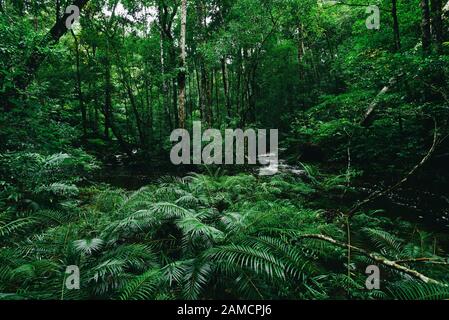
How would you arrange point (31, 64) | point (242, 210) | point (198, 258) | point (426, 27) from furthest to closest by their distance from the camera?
point (426, 27), point (31, 64), point (242, 210), point (198, 258)

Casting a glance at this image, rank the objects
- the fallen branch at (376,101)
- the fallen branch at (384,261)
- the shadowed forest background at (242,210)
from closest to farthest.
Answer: the fallen branch at (384,261) < the shadowed forest background at (242,210) < the fallen branch at (376,101)

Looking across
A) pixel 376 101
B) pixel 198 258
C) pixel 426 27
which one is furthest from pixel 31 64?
pixel 426 27

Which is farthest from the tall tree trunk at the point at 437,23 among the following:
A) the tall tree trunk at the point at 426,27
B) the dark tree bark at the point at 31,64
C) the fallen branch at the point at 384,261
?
the dark tree bark at the point at 31,64

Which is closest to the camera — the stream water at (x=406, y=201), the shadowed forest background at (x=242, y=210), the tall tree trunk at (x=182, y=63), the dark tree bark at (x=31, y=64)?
the shadowed forest background at (x=242, y=210)

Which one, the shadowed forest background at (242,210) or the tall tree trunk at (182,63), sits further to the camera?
the tall tree trunk at (182,63)

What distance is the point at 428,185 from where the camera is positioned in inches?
303

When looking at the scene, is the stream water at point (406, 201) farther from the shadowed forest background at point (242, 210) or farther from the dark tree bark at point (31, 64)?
the dark tree bark at point (31, 64)

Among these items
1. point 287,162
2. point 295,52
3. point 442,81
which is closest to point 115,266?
point 442,81

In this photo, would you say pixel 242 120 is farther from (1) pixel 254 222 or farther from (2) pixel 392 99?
(1) pixel 254 222

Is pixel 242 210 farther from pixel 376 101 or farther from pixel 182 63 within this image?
pixel 182 63

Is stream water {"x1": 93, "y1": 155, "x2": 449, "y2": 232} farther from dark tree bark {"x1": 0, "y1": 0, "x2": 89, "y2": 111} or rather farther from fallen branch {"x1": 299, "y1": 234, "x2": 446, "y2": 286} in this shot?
dark tree bark {"x1": 0, "y1": 0, "x2": 89, "y2": 111}

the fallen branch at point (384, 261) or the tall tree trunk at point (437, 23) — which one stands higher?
the tall tree trunk at point (437, 23)

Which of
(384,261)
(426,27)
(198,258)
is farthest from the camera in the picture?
(426,27)
